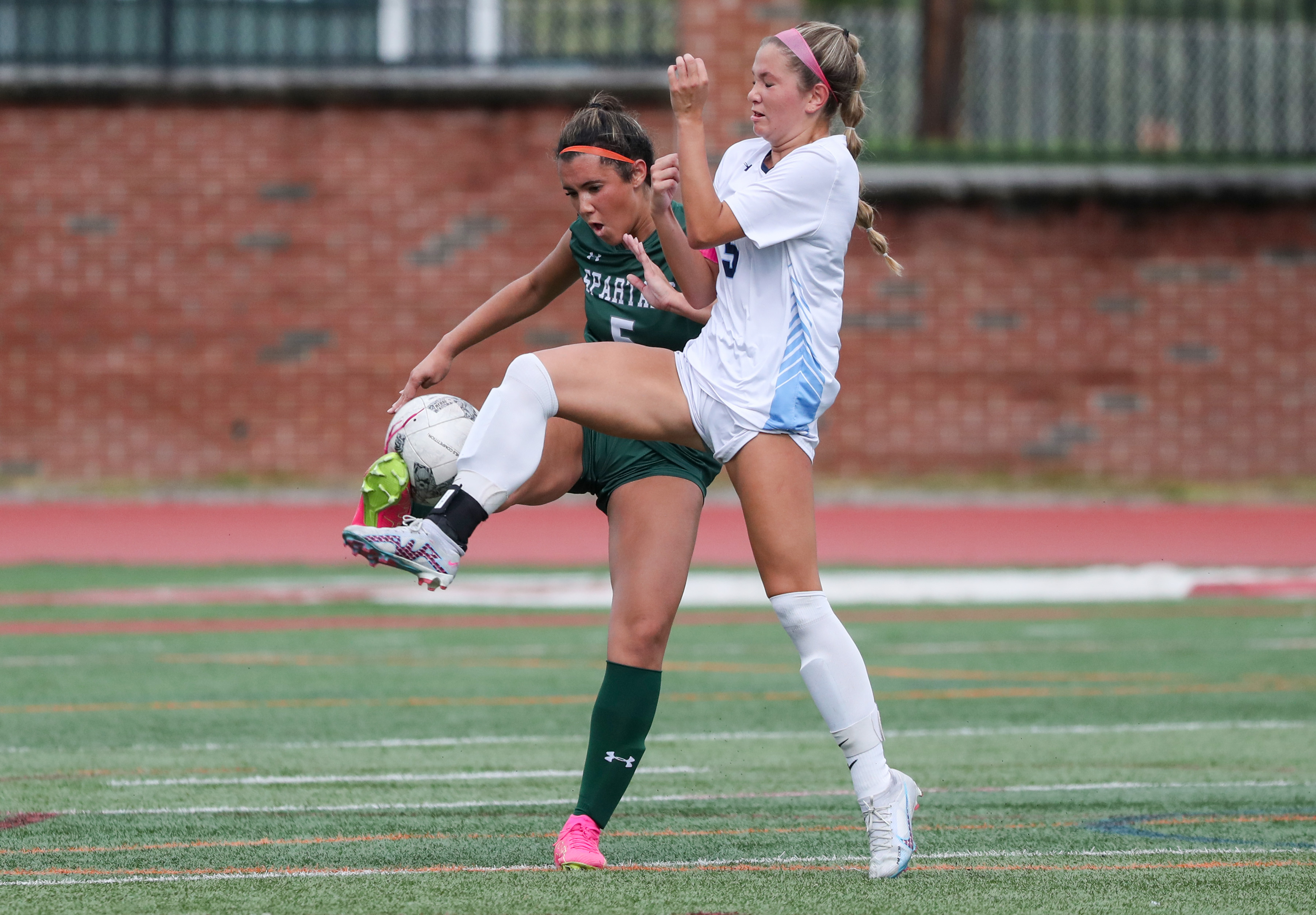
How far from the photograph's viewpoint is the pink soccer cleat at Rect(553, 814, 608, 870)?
174 inches

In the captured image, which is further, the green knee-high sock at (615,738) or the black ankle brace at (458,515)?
the green knee-high sock at (615,738)

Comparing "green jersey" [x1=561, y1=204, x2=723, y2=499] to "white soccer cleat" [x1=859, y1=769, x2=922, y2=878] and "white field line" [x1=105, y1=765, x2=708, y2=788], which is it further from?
"white field line" [x1=105, y1=765, x2=708, y2=788]

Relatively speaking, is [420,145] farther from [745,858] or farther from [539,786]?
[745,858]

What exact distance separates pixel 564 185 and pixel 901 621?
267 inches

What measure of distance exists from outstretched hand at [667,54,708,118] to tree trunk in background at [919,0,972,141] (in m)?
14.5

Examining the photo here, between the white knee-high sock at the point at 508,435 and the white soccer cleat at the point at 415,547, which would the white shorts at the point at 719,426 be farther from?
the white soccer cleat at the point at 415,547

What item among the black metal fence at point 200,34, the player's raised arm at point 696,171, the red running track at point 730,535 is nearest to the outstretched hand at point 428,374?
the player's raised arm at point 696,171

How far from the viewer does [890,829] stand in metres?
4.26

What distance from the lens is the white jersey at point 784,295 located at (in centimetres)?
425

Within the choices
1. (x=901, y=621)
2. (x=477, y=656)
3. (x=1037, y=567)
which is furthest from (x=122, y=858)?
(x=1037, y=567)

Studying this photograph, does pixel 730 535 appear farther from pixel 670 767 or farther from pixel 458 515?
pixel 458 515

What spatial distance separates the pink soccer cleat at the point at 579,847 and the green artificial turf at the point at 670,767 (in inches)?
2.4

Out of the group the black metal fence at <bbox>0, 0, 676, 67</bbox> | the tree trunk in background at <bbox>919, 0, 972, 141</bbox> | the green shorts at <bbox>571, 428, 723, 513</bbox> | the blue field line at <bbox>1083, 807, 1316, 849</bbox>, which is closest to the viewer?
the green shorts at <bbox>571, 428, 723, 513</bbox>

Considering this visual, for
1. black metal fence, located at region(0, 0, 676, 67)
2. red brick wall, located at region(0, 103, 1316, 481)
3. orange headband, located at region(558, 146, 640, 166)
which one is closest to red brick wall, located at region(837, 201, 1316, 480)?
red brick wall, located at region(0, 103, 1316, 481)
